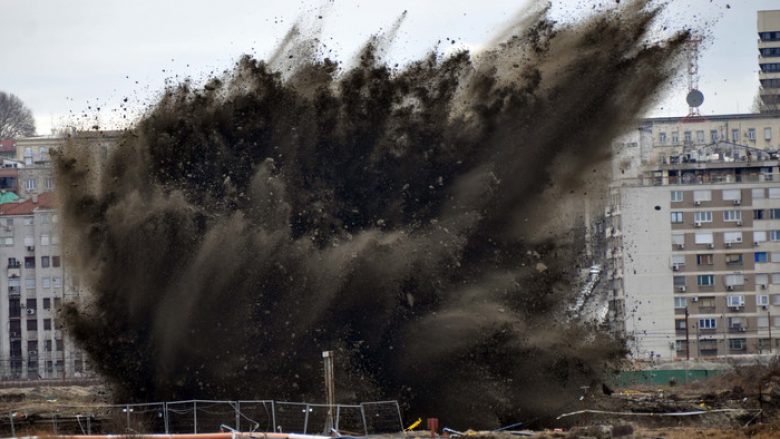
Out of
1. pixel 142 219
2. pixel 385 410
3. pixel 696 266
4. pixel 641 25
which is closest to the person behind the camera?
pixel 385 410

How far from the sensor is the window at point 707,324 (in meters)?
120

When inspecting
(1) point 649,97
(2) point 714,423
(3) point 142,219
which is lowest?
(2) point 714,423

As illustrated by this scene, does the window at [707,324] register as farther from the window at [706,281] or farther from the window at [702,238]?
the window at [702,238]

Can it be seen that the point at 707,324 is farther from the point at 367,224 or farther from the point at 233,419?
the point at 233,419

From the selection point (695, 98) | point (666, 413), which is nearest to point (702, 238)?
point (695, 98)

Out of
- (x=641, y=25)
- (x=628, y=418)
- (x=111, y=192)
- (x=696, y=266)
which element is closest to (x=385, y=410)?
(x=628, y=418)

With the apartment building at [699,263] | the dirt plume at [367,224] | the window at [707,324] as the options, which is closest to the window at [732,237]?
the apartment building at [699,263]

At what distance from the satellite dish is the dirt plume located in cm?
9560

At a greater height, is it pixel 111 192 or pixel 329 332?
pixel 111 192

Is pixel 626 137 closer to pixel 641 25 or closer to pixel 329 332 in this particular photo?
pixel 641 25

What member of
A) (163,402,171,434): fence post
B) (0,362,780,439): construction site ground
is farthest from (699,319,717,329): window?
(163,402,171,434): fence post

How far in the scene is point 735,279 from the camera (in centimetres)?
12075

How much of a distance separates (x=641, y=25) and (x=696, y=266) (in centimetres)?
7016

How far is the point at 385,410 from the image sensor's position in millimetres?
45812
